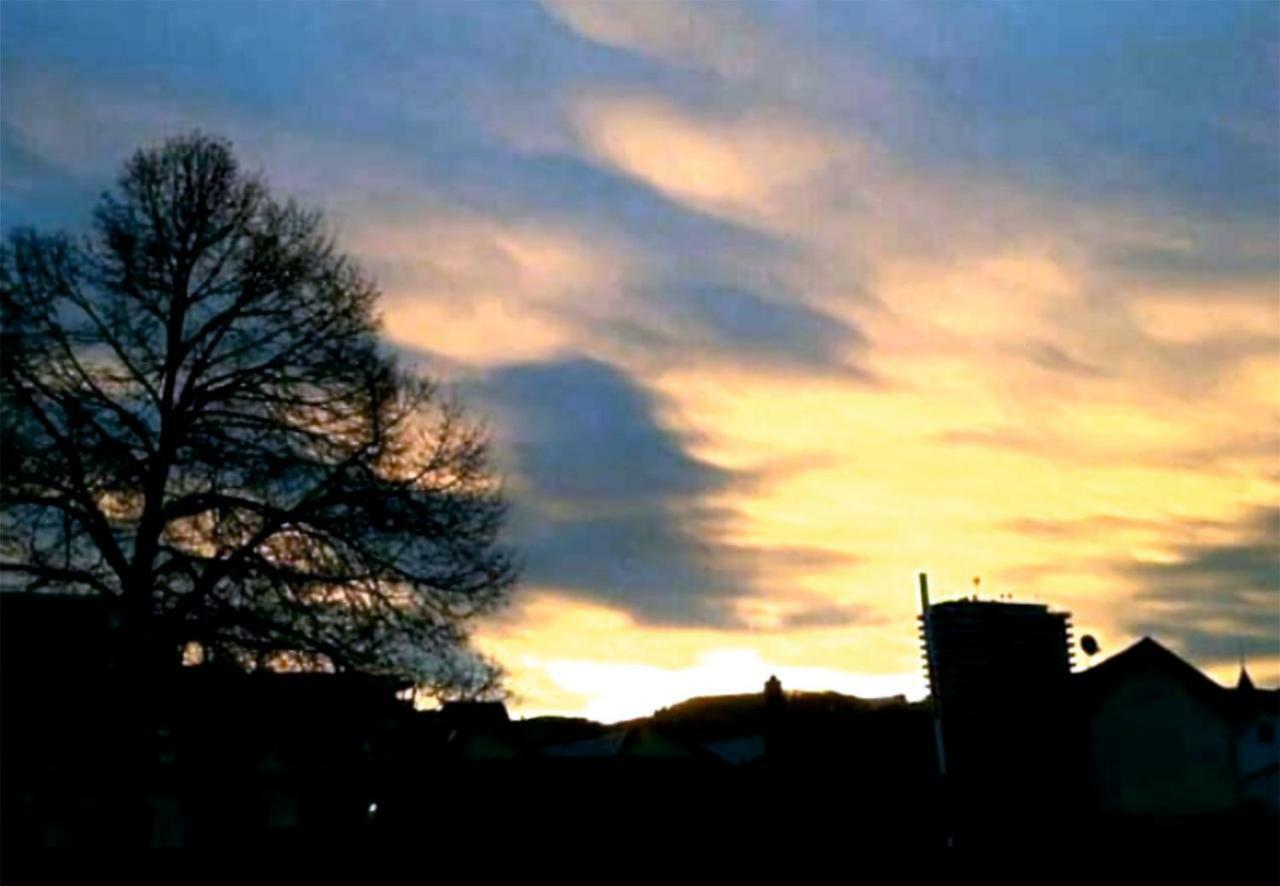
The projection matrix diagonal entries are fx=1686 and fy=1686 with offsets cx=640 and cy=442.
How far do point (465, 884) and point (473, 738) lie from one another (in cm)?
2374

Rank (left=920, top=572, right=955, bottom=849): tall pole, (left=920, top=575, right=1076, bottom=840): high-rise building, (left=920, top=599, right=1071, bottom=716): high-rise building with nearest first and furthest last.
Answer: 1. (left=920, top=572, right=955, bottom=849): tall pole
2. (left=920, top=575, right=1076, bottom=840): high-rise building
3. (left=920, top=599, right=1071, bottom=716): high-rise building

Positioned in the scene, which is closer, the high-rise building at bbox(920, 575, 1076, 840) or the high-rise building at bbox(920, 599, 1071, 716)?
the high-rise building at bbox(920, 575, 1076, 840)

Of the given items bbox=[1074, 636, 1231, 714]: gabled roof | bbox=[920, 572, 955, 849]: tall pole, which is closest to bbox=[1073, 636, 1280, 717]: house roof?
bbox=[1074, 636, 1231, 714]: gabled roof

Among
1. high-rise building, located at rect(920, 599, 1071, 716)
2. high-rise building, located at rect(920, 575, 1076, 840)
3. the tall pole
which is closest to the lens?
the tall pole

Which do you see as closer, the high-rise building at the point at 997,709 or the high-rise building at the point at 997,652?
the high-rise building at the point at 997,709

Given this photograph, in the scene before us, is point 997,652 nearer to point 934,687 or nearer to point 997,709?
point 997,709

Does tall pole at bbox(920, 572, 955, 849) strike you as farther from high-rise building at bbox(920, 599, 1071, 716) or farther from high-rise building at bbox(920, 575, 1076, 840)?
high-rise building at bbox(920, 599, 1071, 716)

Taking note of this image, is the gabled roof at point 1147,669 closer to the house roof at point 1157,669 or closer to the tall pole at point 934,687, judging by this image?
the house roof at point 1157,669

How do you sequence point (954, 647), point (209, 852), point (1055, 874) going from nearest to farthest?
point (209, 852)
point (1055, 874)
point (954, 647)

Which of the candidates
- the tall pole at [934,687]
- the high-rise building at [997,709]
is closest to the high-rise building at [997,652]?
the high-rise building at [997,709]

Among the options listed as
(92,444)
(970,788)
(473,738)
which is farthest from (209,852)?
(473,738)

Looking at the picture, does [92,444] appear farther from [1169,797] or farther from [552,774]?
[1169,797]

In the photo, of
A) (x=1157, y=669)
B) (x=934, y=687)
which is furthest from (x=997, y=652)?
(x=934, y=687)

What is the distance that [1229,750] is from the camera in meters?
52.9
